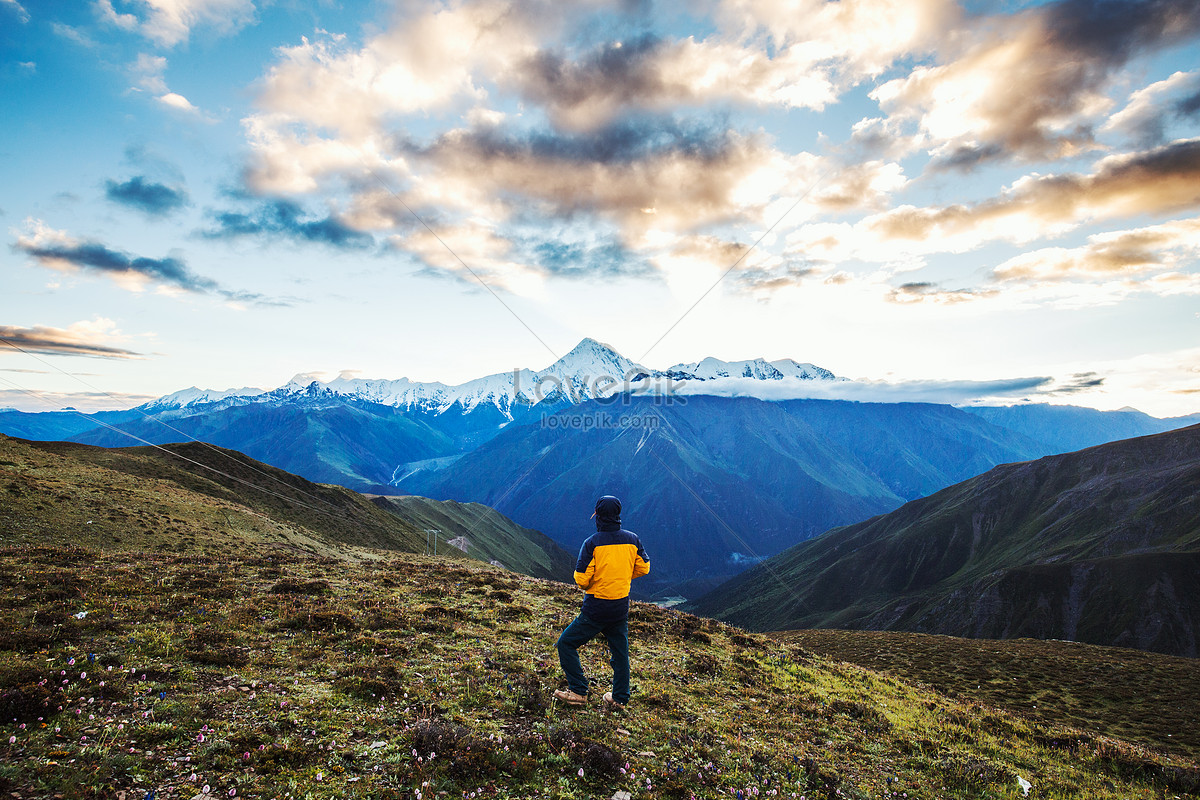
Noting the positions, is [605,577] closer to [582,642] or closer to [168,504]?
[582,642]

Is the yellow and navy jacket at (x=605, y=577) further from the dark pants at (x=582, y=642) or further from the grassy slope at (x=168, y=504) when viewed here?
the grassy slope at (x=168, y=504)

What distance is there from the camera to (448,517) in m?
174

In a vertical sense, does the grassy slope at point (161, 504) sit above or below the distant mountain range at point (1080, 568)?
above

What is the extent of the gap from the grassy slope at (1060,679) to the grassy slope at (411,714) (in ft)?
39.5

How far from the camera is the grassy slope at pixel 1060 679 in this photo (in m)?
24.4

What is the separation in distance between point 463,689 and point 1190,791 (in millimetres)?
17067

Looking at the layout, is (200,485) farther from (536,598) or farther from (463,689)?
(463,689)

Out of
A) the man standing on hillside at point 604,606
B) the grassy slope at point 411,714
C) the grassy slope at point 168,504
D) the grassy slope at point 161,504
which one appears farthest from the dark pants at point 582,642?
the grassy slope at point 168,504

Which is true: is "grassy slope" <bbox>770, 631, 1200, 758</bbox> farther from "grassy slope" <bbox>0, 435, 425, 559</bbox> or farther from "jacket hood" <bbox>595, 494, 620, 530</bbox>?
"grassy slope" <bbox>0, 435, 425, 559</bbox>

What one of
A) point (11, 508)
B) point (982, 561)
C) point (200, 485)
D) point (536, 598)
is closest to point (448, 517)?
point (200, 485)

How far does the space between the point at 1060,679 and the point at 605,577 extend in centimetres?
4021

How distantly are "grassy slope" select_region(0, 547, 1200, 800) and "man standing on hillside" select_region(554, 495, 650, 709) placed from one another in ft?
2.09

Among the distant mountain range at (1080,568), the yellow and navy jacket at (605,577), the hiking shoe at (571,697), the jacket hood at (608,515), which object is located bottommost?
the distant mountain range at (1080,568)

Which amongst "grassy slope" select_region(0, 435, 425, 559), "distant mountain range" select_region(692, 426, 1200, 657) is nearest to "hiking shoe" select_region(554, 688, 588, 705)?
"grassy slope" select_region(0, 435, 425, 559)
